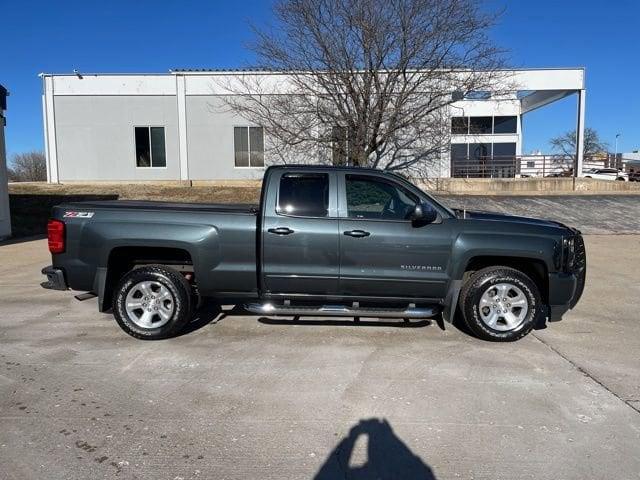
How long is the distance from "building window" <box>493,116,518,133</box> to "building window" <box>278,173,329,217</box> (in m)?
36.5

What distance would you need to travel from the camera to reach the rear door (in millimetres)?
5312

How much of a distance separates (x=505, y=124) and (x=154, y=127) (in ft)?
87.1

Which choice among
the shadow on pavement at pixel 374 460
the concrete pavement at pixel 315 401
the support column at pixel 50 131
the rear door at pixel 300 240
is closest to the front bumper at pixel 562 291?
the concrete pavement at pixel 315 401

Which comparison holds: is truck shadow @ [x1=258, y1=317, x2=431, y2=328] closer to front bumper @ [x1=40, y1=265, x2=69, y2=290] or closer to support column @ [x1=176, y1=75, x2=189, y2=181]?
front bumper @ [x1=40, y1=265, x2=69, y2=290]

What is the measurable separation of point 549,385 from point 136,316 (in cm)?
409

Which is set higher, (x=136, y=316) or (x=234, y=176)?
Result: (x=234, y=176)

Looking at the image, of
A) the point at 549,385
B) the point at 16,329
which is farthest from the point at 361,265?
the point at 16,329

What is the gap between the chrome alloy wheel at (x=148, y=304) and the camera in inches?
214

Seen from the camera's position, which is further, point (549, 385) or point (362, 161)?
point (362, 161)

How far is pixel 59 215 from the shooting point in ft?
17.7

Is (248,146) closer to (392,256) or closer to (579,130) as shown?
(579,130)

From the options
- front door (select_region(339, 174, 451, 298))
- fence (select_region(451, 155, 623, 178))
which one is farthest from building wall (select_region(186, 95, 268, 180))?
front door (select_region(339, 174, 451, 298))

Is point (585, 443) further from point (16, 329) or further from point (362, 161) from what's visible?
point (362, 161)

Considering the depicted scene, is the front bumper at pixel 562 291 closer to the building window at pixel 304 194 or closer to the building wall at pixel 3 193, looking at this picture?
the building window at pixel 304 194
